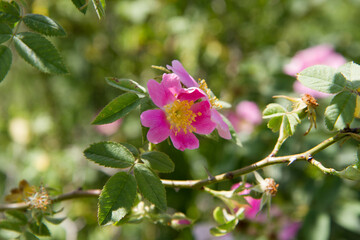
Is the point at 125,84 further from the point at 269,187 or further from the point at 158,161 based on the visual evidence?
the point at 269,187

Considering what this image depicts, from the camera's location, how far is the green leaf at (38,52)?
81 centimetres

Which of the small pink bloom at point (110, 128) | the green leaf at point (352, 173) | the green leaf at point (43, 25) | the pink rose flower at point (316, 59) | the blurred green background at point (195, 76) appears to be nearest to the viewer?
the green leaf at point (352, 173)

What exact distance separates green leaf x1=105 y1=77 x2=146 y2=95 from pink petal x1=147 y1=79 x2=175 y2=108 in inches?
2.0

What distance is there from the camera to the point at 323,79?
2.62 feet

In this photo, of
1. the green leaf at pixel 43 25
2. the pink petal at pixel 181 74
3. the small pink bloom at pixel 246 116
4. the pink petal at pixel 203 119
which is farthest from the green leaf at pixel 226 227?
the small pink bloom at pixel 246 116

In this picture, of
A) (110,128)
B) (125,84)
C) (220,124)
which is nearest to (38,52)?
(125,84)

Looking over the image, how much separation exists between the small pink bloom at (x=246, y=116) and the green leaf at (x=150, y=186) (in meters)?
1.20

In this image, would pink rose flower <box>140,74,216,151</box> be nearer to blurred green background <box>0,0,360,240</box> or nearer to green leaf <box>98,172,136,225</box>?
green leaf <box>98,172,136,225</box>

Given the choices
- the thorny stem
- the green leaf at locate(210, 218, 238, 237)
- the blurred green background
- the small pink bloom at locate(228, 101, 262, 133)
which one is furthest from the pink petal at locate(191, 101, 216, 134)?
the small pink bloom at locate(228, 101, 262, 133)

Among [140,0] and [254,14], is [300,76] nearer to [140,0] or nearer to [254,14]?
[140,0]

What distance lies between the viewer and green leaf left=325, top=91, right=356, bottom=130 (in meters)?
0.74

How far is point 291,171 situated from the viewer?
1.72 m

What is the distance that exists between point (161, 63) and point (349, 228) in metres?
1.25

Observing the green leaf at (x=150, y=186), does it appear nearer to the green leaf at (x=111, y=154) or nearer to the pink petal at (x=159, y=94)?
the green leaf at (x=111, y=154)
